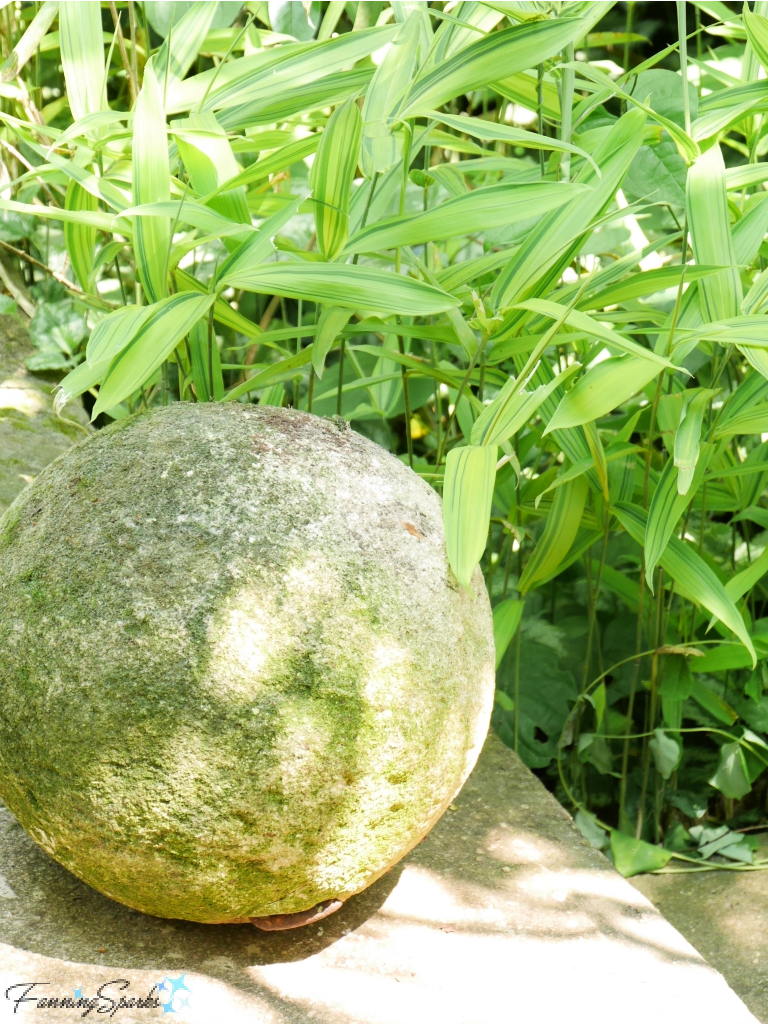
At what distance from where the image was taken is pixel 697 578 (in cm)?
163

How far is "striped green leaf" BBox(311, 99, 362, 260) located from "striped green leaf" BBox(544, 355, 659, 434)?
0.43 meters

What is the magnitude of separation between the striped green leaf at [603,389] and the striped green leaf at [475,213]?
0.86 feet

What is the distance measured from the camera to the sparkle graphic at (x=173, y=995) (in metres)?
1.20

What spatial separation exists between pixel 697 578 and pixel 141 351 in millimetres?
986

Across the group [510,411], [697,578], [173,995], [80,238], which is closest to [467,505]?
[510,411]

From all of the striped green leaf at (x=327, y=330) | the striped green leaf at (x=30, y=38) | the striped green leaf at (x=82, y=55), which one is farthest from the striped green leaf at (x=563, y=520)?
the striped green leaf at (x=30, y=38)

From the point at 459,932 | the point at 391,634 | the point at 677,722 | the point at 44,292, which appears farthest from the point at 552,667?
the point at 44,292

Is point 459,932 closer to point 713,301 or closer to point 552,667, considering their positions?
point 552,667

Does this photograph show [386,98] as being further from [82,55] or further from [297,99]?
[82,55]

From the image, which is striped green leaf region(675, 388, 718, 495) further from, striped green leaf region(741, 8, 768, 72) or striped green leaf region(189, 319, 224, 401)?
striped green leaf region(189, 319, 224, 401)

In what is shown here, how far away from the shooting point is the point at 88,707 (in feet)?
3.90

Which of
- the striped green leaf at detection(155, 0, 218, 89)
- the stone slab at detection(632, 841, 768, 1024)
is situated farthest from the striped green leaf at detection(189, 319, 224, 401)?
the stone slab at detection(632, 841, 768, 1024)

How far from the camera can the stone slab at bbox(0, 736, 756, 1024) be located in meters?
1.25

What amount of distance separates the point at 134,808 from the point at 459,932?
567 millimetres
